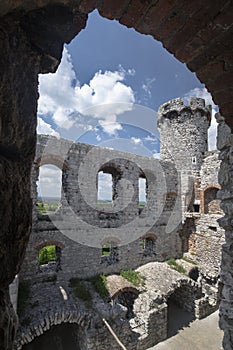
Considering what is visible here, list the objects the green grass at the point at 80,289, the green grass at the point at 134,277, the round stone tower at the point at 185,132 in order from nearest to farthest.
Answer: the green grass at the point at 80,289
the green grass at the point at 134,277
the round stone tower at the point at 185,132

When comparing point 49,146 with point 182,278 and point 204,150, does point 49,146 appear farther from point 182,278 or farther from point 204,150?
point 204,150

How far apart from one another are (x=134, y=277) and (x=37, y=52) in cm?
899

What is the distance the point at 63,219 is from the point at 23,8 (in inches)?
291

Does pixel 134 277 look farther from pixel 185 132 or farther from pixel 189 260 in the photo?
pixel 185 132

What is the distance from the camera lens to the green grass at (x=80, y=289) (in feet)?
22.3

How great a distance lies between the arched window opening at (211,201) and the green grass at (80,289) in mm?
7613

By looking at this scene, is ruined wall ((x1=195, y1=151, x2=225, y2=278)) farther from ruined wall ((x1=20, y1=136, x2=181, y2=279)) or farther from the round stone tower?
ruined wall ((x1=20, y1=136, x2=181, y2=279))

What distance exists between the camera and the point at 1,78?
3.33ft

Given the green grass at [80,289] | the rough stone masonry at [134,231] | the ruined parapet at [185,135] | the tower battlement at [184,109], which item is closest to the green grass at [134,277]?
the rough stone masonry at [134,231]

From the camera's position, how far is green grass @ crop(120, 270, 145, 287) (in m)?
8.22

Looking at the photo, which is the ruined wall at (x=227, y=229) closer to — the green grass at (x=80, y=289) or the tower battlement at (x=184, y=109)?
the green grass at (x=80, y=289)

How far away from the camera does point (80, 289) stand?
707cm

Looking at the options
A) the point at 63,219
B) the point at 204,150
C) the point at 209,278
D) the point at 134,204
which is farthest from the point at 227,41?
the point at 204,150

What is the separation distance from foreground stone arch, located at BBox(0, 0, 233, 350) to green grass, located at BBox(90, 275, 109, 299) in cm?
675
